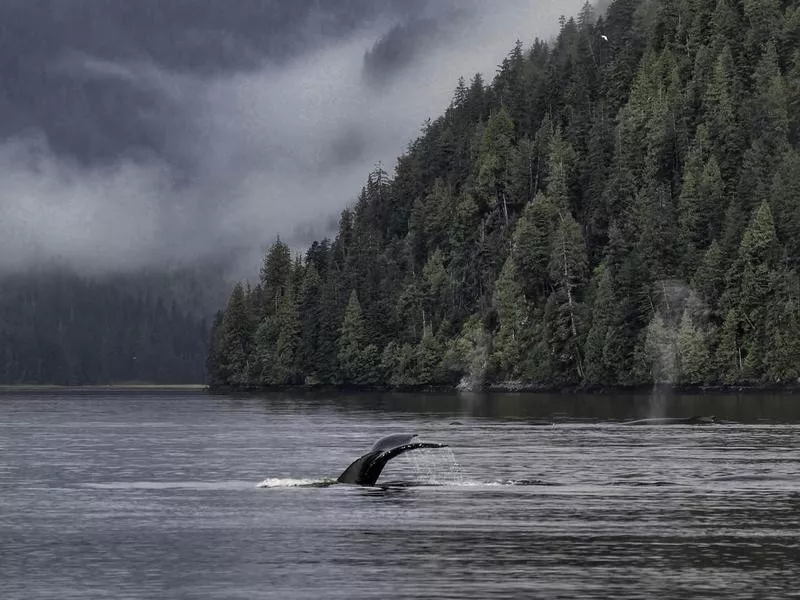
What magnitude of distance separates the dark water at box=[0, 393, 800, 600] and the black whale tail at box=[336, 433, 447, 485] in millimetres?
1200

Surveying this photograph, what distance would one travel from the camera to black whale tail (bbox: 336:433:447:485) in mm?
57581

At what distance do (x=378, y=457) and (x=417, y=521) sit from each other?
1100cm

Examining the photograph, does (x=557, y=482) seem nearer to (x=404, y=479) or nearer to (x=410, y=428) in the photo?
(x=404, y=479)

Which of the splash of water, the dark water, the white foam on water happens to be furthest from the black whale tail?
the splash of water

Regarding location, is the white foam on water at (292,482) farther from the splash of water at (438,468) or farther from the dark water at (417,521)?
the splash of water at (438,468)

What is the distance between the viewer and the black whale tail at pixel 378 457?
5758cm

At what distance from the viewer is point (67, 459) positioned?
3533 inches

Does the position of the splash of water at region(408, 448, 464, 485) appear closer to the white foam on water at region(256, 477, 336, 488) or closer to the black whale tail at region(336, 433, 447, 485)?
the black whale tail at region(336, 433, 447, 485)

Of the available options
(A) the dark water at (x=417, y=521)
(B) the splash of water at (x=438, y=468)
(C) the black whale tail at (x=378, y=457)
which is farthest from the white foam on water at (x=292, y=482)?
(B) the splash of water at (x=438, y=468)

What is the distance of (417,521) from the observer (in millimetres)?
51094

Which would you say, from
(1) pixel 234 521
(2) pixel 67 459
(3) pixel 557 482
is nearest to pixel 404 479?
(3) pixel 557 482

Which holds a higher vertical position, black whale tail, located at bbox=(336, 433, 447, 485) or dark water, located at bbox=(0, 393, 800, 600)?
black whale tail, located at bbox=(336, 433, 447, 485)

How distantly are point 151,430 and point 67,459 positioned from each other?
1936 inches

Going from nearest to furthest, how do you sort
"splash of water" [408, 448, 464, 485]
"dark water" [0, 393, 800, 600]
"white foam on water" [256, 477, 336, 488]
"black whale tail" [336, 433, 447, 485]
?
"dark water" [0, 393, 800, 600]
"black whale tail" [336, 433, 447, 485]
"white foam on water" [256, 477, 336, 488]
"splash of water" [408, 448, 464, 485]
